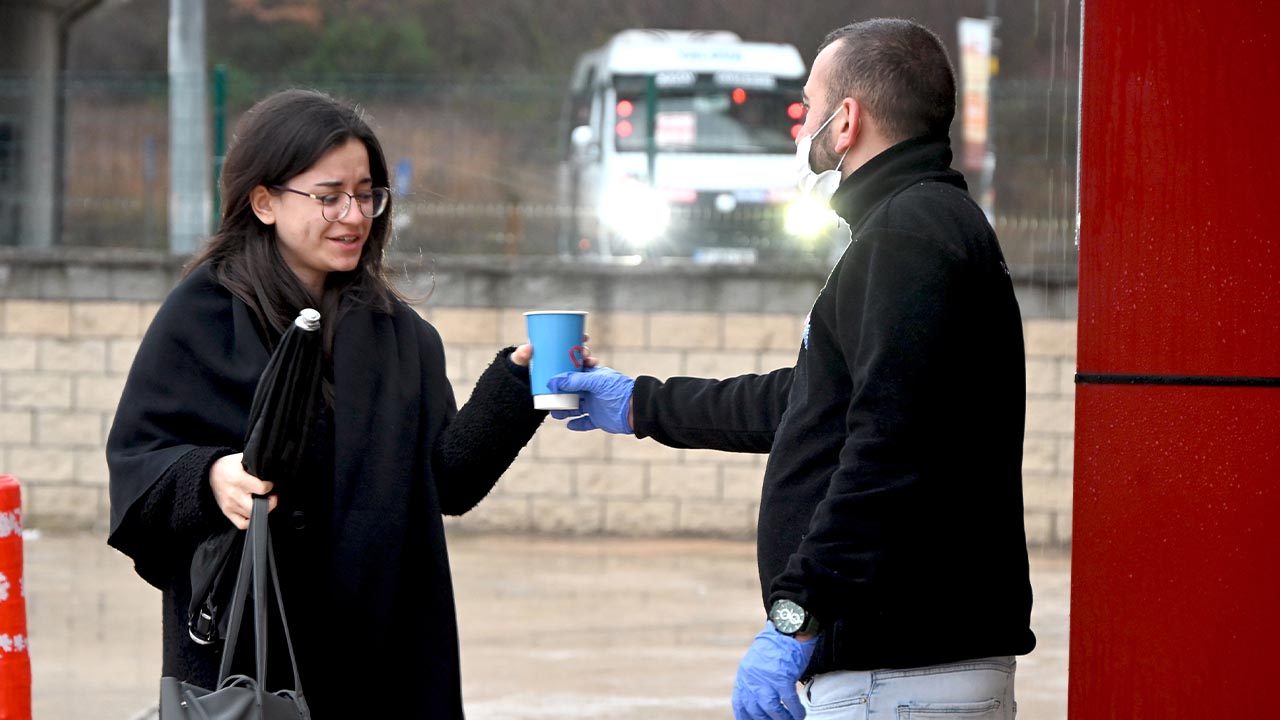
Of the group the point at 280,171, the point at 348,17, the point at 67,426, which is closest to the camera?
the point at 280,171

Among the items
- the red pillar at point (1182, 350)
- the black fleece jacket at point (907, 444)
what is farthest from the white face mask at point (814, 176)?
the red pillar at point (1182, 350)

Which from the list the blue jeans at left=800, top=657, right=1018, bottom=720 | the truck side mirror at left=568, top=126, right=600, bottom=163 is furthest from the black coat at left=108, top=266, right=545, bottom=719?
the truck side mirror at left=568, top=126, right=600, bottom=163

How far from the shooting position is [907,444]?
7.80 feet

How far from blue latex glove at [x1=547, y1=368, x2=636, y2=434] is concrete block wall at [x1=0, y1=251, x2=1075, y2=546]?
6251 mm

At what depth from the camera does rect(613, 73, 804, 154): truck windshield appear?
563 inches

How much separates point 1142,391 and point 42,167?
9658mm

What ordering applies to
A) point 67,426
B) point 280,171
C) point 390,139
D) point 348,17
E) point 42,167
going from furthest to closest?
point 348,17, point 390,139, point 42,167, point 67,426, point 280,171

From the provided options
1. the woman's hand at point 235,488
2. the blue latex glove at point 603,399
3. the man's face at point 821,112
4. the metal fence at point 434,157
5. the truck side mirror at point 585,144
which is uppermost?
the truck side mirror at point 585,144

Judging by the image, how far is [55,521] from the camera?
9.91m

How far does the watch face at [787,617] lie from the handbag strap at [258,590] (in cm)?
78

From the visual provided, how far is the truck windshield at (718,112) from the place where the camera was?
14289 mm

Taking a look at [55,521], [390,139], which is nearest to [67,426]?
[55,521]

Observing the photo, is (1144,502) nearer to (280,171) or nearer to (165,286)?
(280,171)

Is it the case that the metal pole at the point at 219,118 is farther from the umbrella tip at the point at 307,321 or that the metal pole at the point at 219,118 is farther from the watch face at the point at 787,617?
the watch face at the point at 787,617
